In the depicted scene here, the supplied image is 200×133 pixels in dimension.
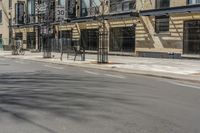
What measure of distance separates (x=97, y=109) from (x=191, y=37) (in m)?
25.2

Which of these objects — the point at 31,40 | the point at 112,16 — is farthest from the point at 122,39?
the point at 31,40

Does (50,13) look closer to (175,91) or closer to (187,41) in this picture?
(187,41)

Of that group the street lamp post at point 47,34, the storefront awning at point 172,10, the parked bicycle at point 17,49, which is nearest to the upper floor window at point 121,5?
the storefront awning at point 172,10

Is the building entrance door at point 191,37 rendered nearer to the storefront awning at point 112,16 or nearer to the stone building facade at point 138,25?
the stone building facade at point 138,25

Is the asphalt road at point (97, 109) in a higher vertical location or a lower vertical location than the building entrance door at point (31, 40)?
lower

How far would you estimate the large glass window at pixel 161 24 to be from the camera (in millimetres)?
37562

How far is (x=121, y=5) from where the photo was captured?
44656mm

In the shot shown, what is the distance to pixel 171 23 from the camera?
3678 centimetres

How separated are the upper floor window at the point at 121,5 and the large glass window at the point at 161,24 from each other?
13.9ft

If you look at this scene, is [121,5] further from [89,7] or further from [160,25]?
[160,25]

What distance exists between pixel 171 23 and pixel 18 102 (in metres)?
26.3

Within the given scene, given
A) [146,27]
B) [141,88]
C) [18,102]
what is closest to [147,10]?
[146,27]

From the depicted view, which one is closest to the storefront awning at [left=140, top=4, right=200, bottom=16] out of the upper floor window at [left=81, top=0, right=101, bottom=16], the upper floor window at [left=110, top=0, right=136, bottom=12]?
the upper floor window at [left=110, top=0, right=136, bottom=12]

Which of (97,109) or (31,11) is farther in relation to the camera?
(31,11)
